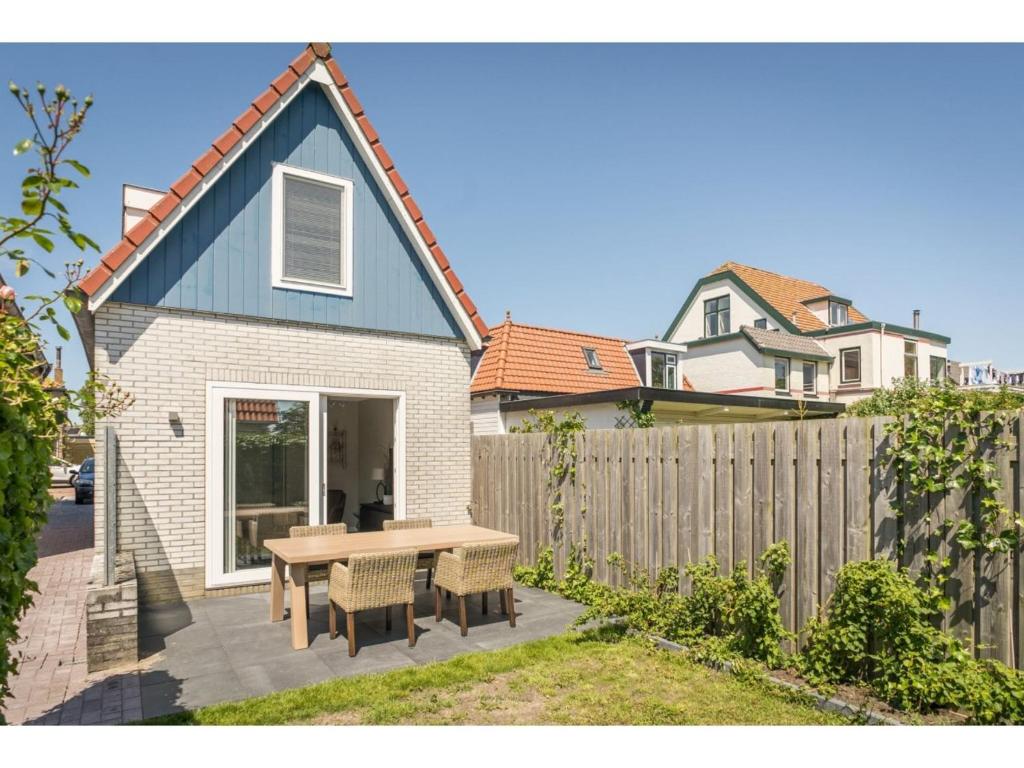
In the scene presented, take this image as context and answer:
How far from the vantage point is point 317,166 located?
30.3ft

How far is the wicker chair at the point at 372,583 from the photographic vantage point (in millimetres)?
5895

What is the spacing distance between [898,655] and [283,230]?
867 cm

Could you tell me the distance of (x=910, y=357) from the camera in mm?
33281

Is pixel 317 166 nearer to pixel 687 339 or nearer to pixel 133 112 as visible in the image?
pixel 133 112

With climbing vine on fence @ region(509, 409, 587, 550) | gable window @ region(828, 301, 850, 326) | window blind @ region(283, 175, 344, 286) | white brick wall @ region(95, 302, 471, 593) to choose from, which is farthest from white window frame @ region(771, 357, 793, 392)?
window blind @ region(283, 175, 344, 286)

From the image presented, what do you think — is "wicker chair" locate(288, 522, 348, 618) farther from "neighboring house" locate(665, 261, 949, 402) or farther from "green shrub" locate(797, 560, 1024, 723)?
"neighboring house" locate(665, 261, 949, 402)

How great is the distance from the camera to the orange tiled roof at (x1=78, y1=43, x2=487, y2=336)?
7.67 m

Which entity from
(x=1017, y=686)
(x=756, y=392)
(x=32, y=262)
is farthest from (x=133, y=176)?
(x=756, y=392)

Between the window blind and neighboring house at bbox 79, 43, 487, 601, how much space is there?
0.07 feet

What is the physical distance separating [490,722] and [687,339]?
109 feet

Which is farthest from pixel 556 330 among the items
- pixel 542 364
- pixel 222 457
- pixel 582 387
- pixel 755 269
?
pixel 755 269

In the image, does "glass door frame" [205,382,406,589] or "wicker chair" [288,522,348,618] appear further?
"glass door frame" [205,382,406,589]

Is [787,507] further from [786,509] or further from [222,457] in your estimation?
[222,457]

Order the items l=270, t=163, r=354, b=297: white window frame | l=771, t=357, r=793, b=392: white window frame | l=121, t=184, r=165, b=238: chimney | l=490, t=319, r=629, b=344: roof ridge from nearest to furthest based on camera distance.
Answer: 1. l=270, t=163, r=354, b=297: white window frame
2. l=121, t=184, r=165, b=238: chimney
3. l=490, t=319, r=629, b=344: roof ridge
4. l=771, t=357, r=793, b=392: white window frame
